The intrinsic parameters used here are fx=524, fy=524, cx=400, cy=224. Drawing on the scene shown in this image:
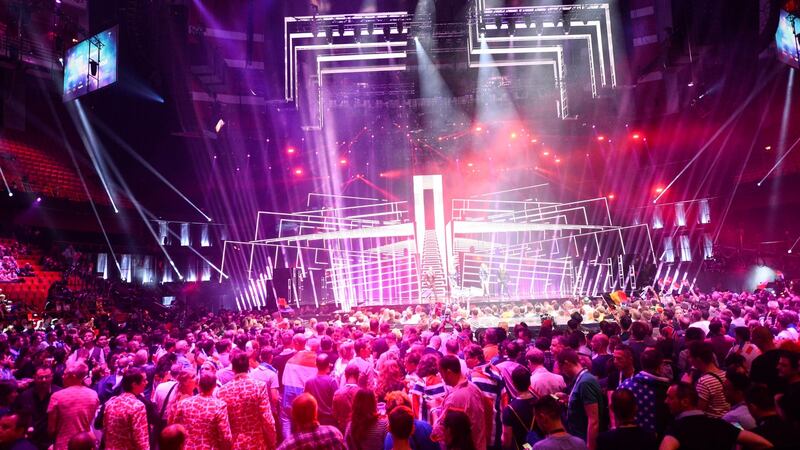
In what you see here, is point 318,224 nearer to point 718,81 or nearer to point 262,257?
point 262,257

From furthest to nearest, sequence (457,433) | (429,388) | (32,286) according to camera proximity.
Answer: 1. (32,286)
2. (429,388)
3. (457,433)

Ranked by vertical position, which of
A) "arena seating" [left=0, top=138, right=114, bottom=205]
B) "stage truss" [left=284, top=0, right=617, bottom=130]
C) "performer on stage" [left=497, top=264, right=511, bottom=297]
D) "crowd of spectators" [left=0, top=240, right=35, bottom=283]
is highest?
"stage truss" [left=284, top=0, right=617, bottom=130]

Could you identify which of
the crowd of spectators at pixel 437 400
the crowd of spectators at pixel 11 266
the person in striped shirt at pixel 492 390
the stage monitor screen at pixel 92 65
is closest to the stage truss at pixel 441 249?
the crowd of spectators at pixel 11 266

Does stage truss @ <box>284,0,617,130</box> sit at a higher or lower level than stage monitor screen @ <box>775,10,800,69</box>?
higher

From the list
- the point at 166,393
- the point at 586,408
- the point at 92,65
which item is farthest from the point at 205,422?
the point at 92,65

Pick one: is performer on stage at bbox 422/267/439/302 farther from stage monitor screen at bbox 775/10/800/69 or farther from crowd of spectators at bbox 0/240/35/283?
crowd of spectators at bbox 0/240/35/283

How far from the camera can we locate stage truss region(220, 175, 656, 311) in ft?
63.4

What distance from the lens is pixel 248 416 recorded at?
4031mm

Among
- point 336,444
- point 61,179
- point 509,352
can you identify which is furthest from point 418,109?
point 336,444

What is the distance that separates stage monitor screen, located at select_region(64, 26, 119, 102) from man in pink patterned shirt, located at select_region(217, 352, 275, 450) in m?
12.2

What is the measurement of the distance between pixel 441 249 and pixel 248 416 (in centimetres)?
1556

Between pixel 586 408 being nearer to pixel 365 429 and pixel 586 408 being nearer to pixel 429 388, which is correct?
pixel 429 388

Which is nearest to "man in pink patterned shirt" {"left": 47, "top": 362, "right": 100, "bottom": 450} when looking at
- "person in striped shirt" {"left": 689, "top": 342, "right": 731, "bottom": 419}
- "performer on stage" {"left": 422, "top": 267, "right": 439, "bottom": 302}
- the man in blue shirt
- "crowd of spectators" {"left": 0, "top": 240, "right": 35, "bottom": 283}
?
the man in blue shirt

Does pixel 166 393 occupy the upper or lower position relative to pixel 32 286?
lower
